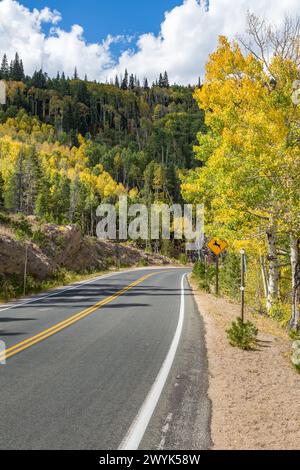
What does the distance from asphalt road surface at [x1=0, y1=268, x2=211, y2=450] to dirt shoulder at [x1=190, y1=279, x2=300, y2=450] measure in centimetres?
24

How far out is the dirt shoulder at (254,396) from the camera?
4484mm

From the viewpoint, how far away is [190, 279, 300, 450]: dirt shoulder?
448cm

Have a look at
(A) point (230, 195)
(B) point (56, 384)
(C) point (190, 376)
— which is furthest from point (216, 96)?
(B) point (56, 384)

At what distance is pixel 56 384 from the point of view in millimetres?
6023

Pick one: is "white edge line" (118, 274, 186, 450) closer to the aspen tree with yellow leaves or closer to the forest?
the aspen tree with yellow leaves

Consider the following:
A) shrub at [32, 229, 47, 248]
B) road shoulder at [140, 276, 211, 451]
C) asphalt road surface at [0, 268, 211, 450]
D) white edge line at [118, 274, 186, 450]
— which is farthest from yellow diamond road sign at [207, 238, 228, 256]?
shrub at [32, 229, 47, 248]

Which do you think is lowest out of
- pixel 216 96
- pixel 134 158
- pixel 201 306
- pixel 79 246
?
pixel 201 306

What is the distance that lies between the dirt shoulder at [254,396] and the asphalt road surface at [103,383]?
243 mm

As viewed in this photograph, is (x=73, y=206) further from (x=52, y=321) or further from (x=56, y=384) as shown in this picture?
(x=56, y=384)

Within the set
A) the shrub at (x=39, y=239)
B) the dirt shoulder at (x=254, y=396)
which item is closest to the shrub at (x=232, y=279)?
the shrub at (x=39, y=239)

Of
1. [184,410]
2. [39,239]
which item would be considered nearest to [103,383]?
[184,410]

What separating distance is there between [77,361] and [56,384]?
1.36 m

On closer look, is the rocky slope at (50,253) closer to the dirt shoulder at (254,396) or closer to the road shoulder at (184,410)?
the dirt shoulder at (254,396)
